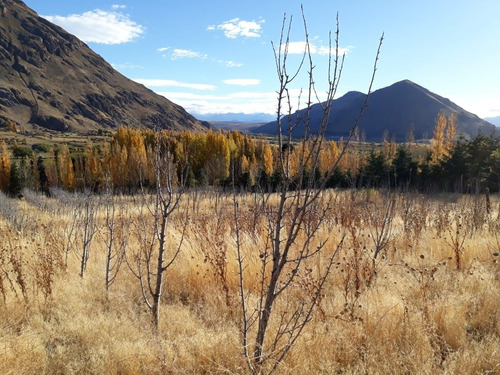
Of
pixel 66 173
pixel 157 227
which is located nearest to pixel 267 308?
pixel 157 227

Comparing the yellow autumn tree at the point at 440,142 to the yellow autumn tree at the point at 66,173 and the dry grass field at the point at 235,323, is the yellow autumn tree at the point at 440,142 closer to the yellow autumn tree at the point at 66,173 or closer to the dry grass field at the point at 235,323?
the dry grass field at the point at 235,323

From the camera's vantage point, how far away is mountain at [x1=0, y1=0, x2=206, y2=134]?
107 m

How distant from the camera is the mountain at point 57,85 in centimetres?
10721

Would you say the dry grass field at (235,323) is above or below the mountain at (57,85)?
below

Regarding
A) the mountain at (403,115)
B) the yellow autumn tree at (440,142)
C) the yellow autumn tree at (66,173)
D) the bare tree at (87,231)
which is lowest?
the yellow autumn tree at (66,173)

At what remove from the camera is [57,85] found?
126125mm

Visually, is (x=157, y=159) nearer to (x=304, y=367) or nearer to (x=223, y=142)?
(x=304, y=367)

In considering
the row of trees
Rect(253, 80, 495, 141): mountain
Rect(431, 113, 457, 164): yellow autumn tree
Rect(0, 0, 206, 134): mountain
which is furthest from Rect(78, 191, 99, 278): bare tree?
Rect(253, 80, 495, 141): mountain

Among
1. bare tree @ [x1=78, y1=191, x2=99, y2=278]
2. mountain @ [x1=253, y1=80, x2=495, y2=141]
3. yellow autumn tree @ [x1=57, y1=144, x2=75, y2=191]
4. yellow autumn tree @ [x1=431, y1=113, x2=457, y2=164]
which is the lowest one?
yellow autumn tree @ [x1=57, y1=144, x2=75, y2=191]

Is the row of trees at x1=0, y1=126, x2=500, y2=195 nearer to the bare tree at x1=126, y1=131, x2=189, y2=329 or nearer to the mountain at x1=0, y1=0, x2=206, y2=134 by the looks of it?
the bare tree at x1=126, y1=131, x2=189, y2=329

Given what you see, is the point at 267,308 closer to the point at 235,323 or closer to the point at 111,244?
the point at 235,323

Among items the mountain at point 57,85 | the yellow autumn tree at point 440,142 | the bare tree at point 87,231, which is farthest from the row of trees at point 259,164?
the mountain at point 57,85

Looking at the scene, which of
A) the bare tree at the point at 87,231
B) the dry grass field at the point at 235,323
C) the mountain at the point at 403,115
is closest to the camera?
the dry grass field at the point at 235,323

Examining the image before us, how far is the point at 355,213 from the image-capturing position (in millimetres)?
7980
